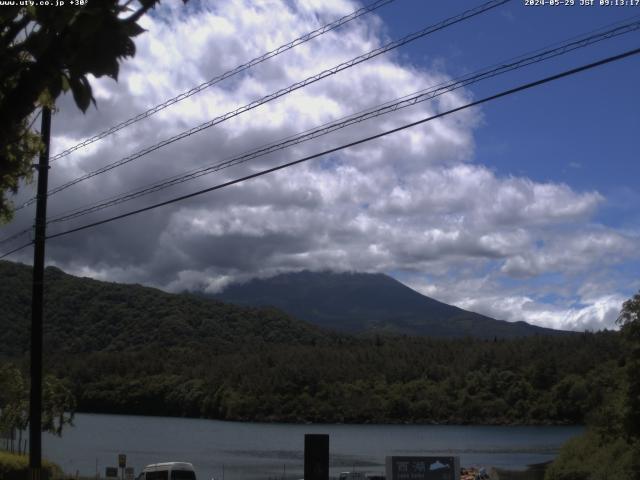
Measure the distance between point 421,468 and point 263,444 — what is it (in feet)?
303

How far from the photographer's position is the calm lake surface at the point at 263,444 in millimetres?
74562

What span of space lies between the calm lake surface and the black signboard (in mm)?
46961

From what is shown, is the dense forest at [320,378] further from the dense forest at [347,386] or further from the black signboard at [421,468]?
the black signboard at [421,468]

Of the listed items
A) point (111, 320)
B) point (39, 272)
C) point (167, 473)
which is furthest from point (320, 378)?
point (39, 272)

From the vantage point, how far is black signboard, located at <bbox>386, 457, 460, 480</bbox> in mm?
16109

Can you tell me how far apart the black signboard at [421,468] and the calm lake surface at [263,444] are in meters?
47.0

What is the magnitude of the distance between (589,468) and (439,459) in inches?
1132

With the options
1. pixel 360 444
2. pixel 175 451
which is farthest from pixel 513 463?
pixel 175 451

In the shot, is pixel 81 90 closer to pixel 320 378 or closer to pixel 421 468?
pixel 421 468

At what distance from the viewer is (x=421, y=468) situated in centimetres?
1622

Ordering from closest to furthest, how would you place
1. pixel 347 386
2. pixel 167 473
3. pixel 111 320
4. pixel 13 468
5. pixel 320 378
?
pixel 13 468, pixel 167 473, pixel 320 378, pixel 347 386, pixel 111 320

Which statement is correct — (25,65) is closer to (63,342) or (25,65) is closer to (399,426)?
(399,426)

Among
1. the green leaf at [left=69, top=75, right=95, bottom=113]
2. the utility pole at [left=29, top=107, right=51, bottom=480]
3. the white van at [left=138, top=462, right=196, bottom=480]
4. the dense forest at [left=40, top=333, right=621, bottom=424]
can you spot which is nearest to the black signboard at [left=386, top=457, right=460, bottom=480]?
the utility pole at [left=29, top=107, right=51, bottom=480]

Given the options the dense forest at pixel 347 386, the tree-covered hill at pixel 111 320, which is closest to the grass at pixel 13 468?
the tree-covered hill at pixel 111 320
